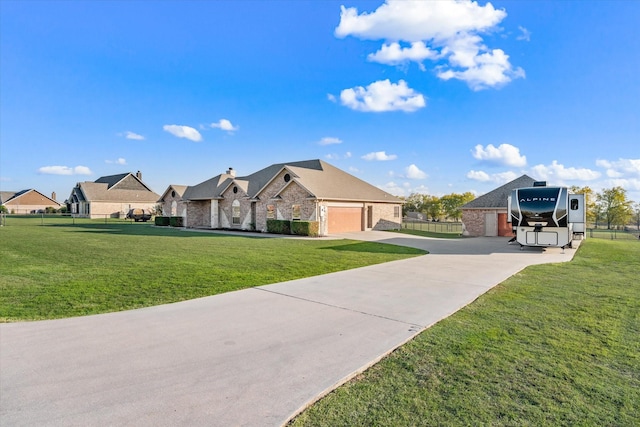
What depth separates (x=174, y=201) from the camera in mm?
35594

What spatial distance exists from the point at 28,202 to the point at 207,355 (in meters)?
85.2

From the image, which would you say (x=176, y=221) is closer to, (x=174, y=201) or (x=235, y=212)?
(x=174, y=201)

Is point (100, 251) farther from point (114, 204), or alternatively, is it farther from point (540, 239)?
point (114, 204)

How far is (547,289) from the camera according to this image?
7.98 meters

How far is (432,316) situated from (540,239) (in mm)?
13638

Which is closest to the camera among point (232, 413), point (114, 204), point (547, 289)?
point (232, 413)

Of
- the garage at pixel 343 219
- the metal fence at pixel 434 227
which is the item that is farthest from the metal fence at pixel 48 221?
the metal fence at pixel 434 227

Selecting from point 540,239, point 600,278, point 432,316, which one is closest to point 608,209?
point 540,239

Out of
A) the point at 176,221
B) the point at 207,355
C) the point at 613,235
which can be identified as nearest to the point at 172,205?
the point at 176,221

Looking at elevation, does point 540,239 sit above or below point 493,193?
below

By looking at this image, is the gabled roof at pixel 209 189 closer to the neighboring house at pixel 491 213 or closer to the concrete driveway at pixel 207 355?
the neighboring house at pixel 491 213

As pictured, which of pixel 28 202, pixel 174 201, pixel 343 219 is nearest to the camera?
pixel 343 219

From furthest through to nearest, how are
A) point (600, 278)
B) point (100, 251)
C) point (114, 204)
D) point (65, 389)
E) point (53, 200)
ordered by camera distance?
1. point (53, 200)
2. point (114, 204)
3. point (100, 251)
4. point (600, 278)
5. point (65, 389)

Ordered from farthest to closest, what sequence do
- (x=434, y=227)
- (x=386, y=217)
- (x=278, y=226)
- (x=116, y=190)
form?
1. (x=116, y=190)
2. (x=434, y=227)
3. (x=386, y=217)
4. (x=278, y=226)
